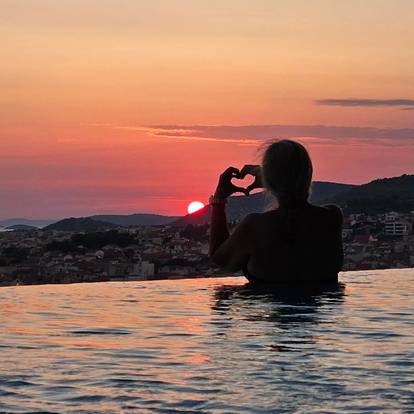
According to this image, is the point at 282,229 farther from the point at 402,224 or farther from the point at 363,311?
the point at 402,224

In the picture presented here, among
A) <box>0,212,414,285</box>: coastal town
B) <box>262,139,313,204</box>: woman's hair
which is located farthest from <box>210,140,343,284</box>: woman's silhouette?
<box>0,212,414,285</box>: coastal town

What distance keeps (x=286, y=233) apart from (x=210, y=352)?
3.38m

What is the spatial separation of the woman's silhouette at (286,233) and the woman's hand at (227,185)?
0.64ft

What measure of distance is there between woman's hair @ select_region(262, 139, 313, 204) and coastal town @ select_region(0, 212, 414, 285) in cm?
267

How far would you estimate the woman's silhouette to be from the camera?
→ 357 inches

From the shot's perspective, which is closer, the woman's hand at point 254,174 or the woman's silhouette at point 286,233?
the woman's silhouette at point 286,233

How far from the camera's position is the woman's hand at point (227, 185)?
31.7 ft

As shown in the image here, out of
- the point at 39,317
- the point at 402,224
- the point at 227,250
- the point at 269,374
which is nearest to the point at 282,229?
the point at 227,250

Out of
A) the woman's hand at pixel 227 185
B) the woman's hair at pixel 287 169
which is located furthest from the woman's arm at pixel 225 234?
the woman's hair at pixel 287 169

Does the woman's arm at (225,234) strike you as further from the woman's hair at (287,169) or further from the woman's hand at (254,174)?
the woman's hair at (287,169)

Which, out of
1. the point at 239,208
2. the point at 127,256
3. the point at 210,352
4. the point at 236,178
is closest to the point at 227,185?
the point at 236,178

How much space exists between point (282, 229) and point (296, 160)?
62 centimetres

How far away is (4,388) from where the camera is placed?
493 cm

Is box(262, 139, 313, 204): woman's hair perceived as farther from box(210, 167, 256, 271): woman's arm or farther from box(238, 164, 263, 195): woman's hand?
box(210, 167, 256, 271): woman's arm
